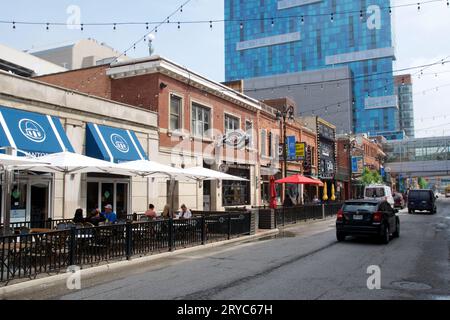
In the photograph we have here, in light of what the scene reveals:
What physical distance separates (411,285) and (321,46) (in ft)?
366

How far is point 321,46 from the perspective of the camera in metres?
112

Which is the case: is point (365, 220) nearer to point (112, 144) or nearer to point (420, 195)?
point (112, 144)

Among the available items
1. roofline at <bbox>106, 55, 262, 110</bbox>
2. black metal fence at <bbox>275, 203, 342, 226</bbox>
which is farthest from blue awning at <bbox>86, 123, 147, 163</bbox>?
black metal fence at <bbox>275, 203, 342, 226</bbox>

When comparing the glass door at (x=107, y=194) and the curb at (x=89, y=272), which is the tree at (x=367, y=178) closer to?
the glass door at (x=107, y=194)

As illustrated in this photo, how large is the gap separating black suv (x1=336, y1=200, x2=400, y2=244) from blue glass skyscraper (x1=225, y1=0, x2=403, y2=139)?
95001 millimetres

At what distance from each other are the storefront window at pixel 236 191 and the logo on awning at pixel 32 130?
533 inches

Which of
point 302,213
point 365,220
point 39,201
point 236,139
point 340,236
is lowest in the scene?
point 340,236

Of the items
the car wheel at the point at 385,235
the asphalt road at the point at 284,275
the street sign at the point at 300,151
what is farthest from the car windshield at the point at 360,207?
the street sign at the point at 300,151

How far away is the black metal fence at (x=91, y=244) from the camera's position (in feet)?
27.9

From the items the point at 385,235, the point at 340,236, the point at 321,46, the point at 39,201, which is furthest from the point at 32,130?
the point at 321,46

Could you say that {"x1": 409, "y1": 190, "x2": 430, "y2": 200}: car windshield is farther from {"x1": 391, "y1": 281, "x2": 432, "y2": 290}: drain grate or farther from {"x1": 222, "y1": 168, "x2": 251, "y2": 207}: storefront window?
{"x1": 391, "y1": 281, "x2": 432, "y2": 290}: drain grate

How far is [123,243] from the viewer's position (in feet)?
36.4

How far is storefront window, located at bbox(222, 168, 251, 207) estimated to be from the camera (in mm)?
26564
